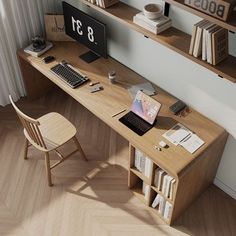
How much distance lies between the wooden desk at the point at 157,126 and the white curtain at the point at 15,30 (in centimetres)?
15

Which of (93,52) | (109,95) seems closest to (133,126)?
(109,95)

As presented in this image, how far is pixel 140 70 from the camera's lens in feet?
10.5

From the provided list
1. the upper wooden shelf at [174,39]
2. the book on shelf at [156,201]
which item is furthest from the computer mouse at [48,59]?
the book on shelf at [156,201]

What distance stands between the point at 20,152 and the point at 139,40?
159 cm

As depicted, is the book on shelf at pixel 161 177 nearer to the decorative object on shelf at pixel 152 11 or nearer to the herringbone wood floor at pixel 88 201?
the herringbone wood floor at pixel 88 201

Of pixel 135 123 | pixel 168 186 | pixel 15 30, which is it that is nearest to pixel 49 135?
pixel 135 123

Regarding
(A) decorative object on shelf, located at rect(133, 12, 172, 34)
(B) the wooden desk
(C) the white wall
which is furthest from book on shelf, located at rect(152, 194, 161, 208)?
(A) decorative object on shelf, located at rect(133, 12, 172, 34)

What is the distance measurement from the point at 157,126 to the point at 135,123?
18 centimetres

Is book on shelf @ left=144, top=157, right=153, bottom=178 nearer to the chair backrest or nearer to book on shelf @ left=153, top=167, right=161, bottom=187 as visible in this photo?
book on shelf @ left=153, top=167, right=161, bottom=187

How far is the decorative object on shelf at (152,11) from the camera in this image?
2525 millimetres

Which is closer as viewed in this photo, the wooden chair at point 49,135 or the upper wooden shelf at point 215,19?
the upper wooden shelf at point 215,19

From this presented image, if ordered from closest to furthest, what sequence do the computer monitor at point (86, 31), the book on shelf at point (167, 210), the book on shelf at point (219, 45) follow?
1. the book on shelf at point (219, 45)
2. the book on shelf at point (167, 210)
3. the computer monitor at point (86, 31)

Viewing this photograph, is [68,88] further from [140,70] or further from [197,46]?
[197,46]

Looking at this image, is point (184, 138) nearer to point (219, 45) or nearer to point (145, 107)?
point (145, 107)
